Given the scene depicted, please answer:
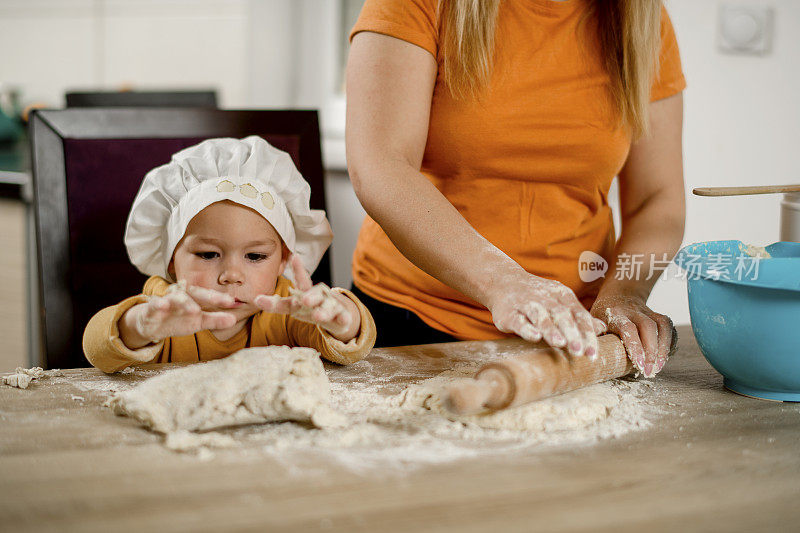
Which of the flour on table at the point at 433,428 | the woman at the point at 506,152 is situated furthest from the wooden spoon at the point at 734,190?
the flour on table at the point at 433,428

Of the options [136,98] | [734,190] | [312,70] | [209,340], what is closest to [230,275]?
[209,340]

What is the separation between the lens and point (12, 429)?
66 cm

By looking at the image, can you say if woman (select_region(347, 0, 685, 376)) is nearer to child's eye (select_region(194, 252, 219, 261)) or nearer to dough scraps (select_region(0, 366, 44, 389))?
child's eye (select_region(194, 252, 219, 261))

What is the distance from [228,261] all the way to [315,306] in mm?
239

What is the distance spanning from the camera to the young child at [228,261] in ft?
2.70

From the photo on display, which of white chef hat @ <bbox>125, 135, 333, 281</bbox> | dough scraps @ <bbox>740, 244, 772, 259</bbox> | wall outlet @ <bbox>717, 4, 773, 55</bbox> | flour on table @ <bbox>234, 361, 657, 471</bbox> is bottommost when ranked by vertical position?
flour on table @ <bbox>234, 361, 657, 471</bbox>

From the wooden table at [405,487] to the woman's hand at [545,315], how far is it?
4.7 inches

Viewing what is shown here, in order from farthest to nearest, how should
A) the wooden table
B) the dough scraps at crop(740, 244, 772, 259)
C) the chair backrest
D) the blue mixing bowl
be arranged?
1. the chair backrest
2. the dough scraps at crop(740, 244, 772, 259)
3. the blue mixing bowl
4. the wooden table

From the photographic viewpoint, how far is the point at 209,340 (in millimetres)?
1042

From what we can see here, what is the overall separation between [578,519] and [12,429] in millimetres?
520

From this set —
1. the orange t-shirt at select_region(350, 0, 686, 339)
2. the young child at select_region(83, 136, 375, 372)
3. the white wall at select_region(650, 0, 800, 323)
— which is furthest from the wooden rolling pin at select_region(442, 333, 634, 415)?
the white wall at select_region(650, 0, 800, 323)

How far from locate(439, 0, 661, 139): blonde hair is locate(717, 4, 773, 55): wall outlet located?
2.57 ft

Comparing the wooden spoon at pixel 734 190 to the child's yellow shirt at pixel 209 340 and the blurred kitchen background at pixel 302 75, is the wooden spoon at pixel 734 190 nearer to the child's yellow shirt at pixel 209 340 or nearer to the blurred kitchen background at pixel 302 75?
the child's yellow shirt at pixel 209 340

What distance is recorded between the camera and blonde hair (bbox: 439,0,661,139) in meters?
1.01
